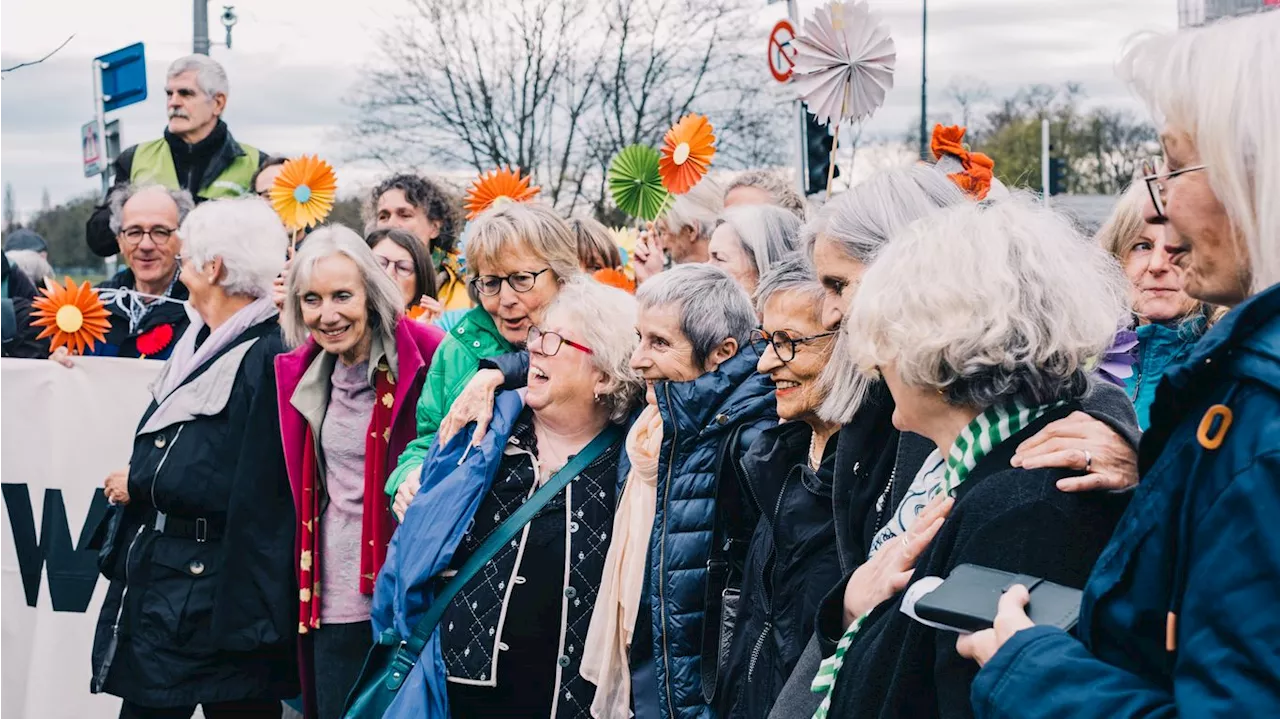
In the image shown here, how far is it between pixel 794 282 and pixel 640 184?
7.00 feet

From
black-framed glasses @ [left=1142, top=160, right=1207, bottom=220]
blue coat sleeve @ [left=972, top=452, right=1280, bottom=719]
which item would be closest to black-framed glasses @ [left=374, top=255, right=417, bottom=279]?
black-framed glasses @ [left=1142, top=160, right=1207, bottom=220]

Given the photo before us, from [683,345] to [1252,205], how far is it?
2.17m

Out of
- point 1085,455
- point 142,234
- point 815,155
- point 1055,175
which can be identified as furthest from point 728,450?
point 1055,175

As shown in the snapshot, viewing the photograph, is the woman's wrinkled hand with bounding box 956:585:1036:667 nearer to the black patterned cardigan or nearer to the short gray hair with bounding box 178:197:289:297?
the black patterned cardigan

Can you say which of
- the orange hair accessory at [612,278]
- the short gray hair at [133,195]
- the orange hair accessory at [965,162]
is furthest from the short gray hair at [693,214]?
the orange hair accessory at [965,162]

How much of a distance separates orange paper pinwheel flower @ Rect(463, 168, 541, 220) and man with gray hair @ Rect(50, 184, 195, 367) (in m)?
1.40

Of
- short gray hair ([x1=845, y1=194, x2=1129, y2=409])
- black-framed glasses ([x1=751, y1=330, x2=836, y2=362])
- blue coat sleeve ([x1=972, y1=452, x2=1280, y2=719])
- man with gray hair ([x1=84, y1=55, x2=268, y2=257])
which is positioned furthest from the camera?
man with gray hair ([x1=84, y1=55, x2=268, y2=257])

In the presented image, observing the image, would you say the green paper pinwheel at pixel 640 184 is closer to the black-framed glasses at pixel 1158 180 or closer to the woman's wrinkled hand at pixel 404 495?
the woman's wrinkled hand at pixel 404 495

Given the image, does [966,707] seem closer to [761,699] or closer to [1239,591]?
[1239,591]

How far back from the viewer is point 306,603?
4.35 meters

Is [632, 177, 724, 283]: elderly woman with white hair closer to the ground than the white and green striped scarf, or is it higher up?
higher up

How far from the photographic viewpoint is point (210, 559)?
4453 millimetres

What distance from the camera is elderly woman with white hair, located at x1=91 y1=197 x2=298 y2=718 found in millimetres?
4383

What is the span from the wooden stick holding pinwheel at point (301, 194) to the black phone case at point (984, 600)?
401 cm
